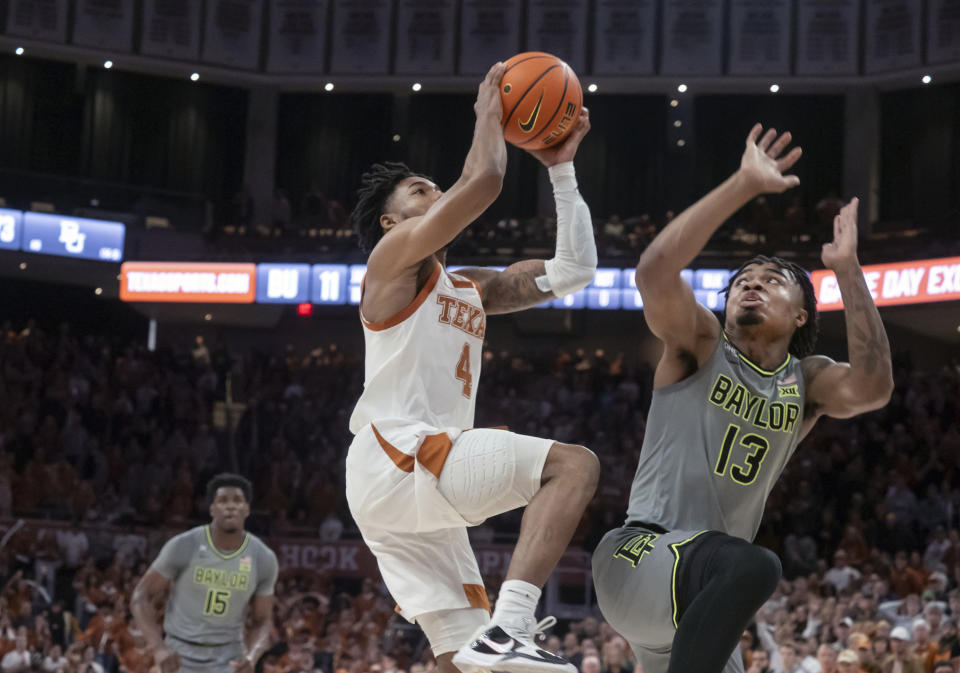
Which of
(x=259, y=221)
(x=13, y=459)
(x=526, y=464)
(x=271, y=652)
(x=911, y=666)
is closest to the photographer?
(x=526, y=464)

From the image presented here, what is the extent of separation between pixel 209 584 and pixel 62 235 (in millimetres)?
15001

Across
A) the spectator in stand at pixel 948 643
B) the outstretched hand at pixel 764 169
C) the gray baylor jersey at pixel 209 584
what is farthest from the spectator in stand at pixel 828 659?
the outstretched hand at pixel 764 169

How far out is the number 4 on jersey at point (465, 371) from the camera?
4.63 meters

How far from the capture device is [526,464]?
4281 mm

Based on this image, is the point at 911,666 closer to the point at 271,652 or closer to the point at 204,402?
the point at 271,652

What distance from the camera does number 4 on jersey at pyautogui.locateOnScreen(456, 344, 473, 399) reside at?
4633mm

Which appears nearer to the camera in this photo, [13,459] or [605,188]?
[13,459]

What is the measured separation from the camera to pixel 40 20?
22.5 meters

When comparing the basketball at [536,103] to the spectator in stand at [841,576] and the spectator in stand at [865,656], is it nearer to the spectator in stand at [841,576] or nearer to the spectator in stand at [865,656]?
the spectator in stand at [865,656]

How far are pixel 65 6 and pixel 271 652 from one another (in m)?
14.3

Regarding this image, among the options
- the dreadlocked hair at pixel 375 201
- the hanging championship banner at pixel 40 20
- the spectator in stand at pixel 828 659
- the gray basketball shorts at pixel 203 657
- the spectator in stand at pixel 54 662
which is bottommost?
the spectator in stand at pixel 54 662

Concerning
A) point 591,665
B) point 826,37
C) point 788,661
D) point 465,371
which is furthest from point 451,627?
point 826,37

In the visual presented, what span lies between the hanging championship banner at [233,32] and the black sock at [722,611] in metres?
20.8

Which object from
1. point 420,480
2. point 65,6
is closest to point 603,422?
point 65,6
